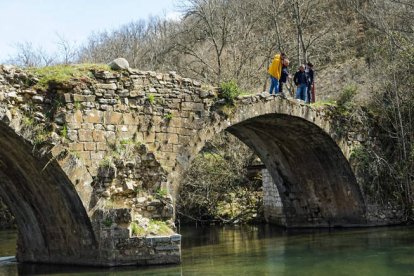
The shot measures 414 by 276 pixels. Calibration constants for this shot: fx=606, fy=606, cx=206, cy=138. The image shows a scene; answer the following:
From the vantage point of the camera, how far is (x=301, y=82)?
1730cm

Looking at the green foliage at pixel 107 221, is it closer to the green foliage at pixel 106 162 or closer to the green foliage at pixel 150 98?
the green foliage at pixel 106 162

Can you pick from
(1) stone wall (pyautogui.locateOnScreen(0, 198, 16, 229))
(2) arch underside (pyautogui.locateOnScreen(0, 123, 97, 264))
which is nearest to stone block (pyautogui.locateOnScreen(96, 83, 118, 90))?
(2) arch underside (pyautogui.locateOnScreen(0, 123, 97, 264))

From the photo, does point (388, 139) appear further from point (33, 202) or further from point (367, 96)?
point (33, 202)

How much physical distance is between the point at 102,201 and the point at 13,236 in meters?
10.9

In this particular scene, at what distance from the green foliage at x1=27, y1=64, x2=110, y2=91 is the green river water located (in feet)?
12.3

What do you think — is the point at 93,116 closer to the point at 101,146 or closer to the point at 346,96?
the point at 101,146

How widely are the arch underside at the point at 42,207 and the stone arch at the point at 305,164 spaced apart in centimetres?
576

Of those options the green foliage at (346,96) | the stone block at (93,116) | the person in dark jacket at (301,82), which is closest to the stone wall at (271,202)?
the green foliage at (346,96)

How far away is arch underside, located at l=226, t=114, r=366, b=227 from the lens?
18219 mm

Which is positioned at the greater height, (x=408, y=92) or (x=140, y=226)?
(x=408, y=92)

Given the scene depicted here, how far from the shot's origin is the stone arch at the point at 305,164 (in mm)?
17156

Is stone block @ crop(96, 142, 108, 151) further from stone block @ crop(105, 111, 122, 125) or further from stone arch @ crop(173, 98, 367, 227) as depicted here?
stone arch @ crop(173, 98, 367, 227)

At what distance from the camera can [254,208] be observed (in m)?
22.9

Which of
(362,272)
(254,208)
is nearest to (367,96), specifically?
(254,208)
